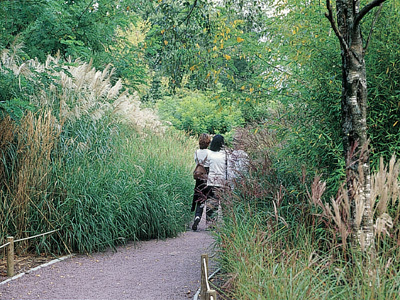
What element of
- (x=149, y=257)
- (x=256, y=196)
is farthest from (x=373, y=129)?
(x=149, y=257)

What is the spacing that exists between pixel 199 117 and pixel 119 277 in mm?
15520

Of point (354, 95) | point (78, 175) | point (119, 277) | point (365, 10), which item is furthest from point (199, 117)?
point (365, 10)

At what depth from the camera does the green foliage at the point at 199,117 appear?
20766 millimetres

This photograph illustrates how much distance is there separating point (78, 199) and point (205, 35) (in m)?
3.04

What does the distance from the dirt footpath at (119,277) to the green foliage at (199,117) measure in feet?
42.9

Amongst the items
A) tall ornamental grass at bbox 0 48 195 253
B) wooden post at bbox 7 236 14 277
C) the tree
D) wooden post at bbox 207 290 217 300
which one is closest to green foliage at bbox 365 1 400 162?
the tree

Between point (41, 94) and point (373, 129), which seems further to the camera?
point (41, 94)

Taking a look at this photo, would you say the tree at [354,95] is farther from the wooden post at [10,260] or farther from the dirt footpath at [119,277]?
the wooden post at [10,260]

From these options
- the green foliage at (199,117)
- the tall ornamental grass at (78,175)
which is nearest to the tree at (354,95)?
the tall ornamental grass at (78,175)

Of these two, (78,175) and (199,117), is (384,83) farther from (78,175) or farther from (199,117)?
(199,117)

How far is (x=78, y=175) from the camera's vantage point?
7.16 m

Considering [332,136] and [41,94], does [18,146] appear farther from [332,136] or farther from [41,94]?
[332,136]

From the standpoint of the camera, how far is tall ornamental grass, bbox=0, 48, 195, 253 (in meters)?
6.81

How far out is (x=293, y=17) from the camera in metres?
7.34
